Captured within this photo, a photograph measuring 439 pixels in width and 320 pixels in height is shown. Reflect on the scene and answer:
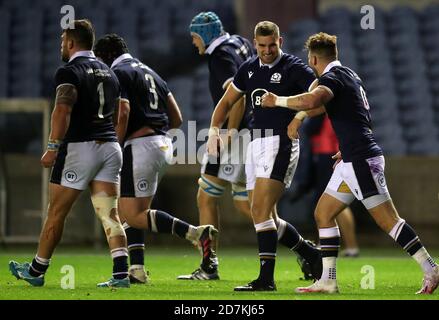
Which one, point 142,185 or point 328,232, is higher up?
point 142,185

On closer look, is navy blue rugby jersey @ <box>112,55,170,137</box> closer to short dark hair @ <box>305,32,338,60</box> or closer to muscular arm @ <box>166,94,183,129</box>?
muscular arm @ <box>166,94,183,129</box>

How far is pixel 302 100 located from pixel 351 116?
51 cm

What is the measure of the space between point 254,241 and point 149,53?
18.7ft

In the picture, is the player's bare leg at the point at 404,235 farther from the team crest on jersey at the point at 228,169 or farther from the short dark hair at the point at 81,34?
the short dark hair at the point at 81,34

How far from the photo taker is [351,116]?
28.0 ft

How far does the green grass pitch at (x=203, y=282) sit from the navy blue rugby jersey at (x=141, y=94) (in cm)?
141

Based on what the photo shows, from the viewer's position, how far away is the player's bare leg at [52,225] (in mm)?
8796

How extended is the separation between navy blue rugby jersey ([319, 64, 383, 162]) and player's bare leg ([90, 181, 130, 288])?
6.21 ft

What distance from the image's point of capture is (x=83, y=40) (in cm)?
885

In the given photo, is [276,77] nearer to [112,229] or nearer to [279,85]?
[279,85]

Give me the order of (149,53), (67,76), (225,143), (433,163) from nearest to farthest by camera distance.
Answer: (67,76)
(225,143)
(433,163)
(149,53)

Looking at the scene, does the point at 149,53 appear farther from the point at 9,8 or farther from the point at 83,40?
the point at 83,40

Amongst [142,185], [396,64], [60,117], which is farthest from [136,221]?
[396,64]
